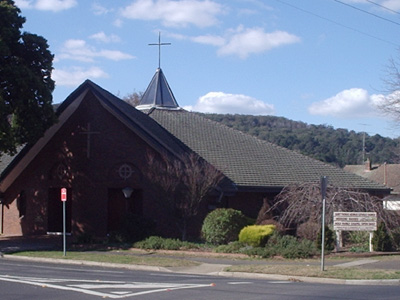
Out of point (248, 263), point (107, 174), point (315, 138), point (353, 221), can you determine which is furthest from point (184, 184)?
point (315, 138)

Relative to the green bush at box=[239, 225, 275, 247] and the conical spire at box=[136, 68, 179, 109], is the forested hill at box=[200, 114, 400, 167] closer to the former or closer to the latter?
the conical spire at box=[136, 68, 179, 109]

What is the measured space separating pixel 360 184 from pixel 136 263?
1511cm

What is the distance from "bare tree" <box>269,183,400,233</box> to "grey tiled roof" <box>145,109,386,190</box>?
376 centimetres

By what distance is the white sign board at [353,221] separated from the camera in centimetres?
1969

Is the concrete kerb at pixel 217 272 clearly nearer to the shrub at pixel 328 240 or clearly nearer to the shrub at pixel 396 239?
the shrub at pixel 328 240

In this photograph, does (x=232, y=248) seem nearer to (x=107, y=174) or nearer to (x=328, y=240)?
(x=328, y=240)

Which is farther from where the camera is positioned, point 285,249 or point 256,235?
point 256,235

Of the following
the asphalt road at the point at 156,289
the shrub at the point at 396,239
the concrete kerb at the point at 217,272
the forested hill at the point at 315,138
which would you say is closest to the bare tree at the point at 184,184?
the concrete kerb at the point at 217,272

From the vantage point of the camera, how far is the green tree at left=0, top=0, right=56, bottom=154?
25.5 m

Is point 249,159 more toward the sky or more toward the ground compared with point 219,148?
more toward the ground

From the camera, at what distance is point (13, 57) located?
26641mm

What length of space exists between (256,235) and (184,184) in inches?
170

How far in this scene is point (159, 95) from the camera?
40.0m

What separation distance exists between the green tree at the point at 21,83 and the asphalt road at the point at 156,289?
1074 centimetres
